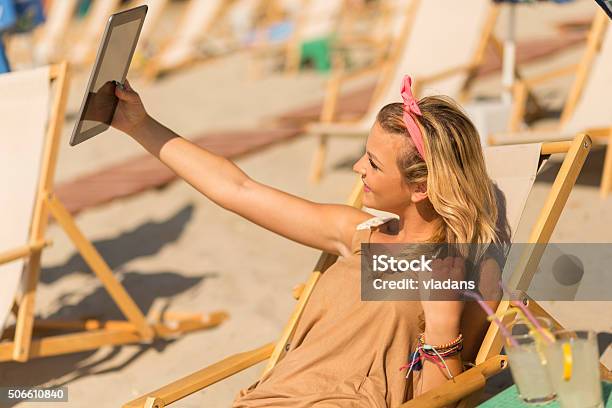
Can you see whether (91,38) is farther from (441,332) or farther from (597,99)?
(441,332)

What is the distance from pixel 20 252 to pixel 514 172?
1613mm

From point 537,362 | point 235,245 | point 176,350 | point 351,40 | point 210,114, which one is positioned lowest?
point 537,362

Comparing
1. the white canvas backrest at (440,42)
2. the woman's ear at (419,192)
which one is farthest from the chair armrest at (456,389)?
the white canvas backrest at (440,42)

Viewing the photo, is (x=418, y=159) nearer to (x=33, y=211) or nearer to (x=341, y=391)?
(x=341, y=391)

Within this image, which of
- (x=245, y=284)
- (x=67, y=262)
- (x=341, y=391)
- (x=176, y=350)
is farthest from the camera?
(x=67, y=262)

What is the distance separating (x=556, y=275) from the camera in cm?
291

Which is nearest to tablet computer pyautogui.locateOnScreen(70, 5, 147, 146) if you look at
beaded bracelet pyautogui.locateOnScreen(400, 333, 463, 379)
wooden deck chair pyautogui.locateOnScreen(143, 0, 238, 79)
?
beaded bracelet pyautogui.locateOnScreen(400, 333, 463, 379)

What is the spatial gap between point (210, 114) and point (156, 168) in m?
2.08

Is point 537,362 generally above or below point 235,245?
below

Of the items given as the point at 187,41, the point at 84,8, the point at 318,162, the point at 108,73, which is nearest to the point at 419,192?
the point at 108,73

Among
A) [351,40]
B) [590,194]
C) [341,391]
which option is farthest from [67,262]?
[351,40]

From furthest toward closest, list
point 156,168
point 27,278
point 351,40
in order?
1. point 351,40
2. point 156,168
3. point 27,278

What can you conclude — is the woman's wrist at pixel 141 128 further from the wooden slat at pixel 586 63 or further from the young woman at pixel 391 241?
the wooden slat at pixel 586 63

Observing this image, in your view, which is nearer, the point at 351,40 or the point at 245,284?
the point at 245,284
